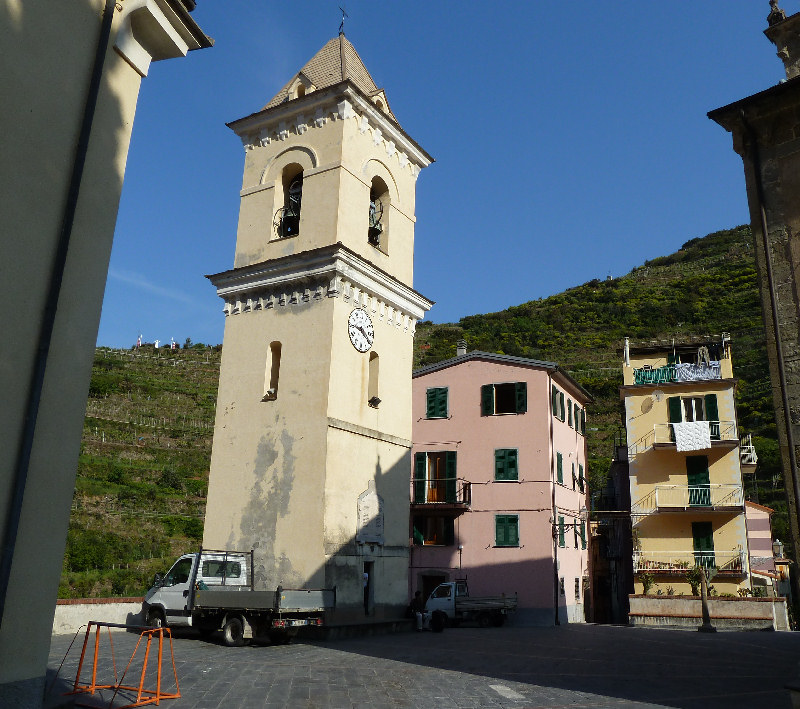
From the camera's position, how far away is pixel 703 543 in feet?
89.2

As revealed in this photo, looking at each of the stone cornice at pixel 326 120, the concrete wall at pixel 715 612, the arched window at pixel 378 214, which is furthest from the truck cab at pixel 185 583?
the concrete wall at pixel 715 612

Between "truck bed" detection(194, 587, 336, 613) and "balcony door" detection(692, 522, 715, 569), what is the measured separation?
1783 centimetres

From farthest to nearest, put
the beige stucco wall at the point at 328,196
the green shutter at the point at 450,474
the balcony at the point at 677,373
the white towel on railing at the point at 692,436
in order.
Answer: the balcony at the point at 677,373 → the green shutter at the point at 450,474 → the white towel on railing at the point at 692,436 → the beige stucco wall at the point at 328,196

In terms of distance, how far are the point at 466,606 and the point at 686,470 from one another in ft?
36.0

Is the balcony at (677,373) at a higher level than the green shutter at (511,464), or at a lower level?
higher

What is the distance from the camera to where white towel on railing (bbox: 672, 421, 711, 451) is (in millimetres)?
27516

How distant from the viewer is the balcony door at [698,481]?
90.2 ft

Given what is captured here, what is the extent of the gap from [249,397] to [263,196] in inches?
224

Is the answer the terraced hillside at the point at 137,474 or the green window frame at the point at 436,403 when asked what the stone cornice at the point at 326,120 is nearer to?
the green window frame at the point at 436,403

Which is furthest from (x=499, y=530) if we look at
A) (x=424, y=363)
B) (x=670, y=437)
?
(x=424, y=363)

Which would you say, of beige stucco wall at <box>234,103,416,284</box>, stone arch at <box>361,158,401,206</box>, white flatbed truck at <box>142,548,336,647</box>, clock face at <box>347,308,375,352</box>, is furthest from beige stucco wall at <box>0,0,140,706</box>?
stone arch at <box>361,158,401,206</box>

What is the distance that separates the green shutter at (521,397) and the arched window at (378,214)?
1051 cm

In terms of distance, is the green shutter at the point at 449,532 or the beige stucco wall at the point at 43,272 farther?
the green shutter at the point at 449,532

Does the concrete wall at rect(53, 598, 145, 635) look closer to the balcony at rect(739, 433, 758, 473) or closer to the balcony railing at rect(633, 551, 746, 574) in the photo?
the balcony railing at rect(633, 551, 746, 574)
